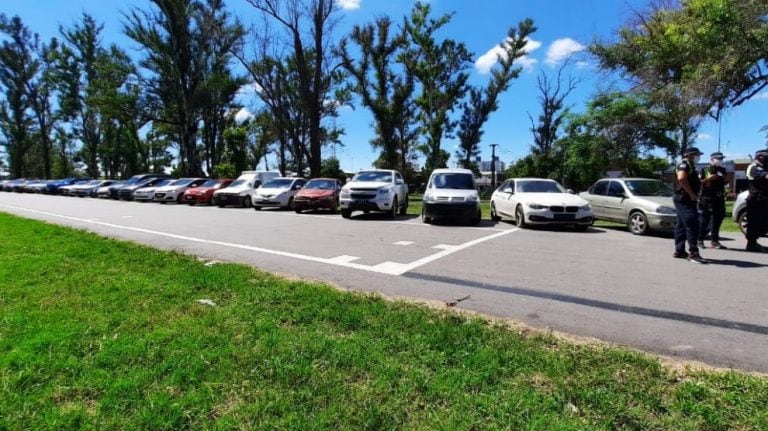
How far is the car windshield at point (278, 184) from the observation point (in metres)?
21.3

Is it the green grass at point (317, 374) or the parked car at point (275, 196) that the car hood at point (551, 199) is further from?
the parked car at point (275, 196)

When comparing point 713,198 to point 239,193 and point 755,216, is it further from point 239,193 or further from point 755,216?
point 239,193

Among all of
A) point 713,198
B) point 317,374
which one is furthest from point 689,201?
point 317,374

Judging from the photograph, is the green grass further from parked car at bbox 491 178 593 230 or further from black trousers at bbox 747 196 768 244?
parked car at bbox 491 178 593 230

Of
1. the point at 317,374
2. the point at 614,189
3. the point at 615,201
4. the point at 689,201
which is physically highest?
the point at 614,189

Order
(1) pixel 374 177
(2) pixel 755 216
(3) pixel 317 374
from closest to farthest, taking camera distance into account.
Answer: (3) pixel 317 374 → (2) pixel 755 216 → (1) pixel 374 177

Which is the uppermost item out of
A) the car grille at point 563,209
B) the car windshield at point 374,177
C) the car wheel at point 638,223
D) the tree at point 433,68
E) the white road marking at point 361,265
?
the tree at point 433,68

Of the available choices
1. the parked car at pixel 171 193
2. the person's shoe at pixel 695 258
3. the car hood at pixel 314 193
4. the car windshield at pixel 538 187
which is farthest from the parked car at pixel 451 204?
the parked car at pixel 171 193

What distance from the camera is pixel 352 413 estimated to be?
8.75 ft

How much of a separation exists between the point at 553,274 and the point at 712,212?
4.99 meters

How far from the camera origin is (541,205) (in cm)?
1250

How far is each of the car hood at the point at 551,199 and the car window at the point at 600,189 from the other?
1.18m

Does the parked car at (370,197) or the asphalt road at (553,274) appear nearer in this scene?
the asphalt road at (553,274)

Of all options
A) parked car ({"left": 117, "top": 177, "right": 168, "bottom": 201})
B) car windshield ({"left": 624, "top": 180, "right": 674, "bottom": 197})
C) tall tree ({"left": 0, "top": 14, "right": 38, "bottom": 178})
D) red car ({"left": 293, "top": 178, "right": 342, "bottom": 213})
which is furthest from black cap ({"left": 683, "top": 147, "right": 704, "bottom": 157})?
tall tree ({"left": 0, "top": 14, "right": 38, "bottom": 178})
